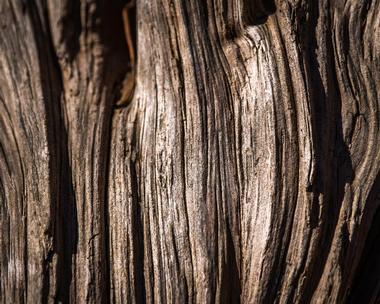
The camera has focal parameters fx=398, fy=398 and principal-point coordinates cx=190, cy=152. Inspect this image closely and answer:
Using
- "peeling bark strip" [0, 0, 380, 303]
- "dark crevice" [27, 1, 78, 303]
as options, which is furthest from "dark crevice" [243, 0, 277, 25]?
"dark crevice" [27, 1, 78, 303]

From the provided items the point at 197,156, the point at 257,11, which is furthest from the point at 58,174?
the point at 257,11

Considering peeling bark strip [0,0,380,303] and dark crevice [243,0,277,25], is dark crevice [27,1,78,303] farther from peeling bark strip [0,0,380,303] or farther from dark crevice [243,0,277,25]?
dark crevice [243,0,277,25]

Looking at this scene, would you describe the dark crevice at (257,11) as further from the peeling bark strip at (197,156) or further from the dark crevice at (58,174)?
the dark crevice at (58,174)

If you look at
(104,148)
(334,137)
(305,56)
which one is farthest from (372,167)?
(104,148)

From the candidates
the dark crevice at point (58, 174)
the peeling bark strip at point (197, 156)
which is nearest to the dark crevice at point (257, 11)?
the peeling bark strip at point (197, 156)

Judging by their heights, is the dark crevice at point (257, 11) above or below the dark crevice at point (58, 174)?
above

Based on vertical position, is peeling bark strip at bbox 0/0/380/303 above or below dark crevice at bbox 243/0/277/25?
below

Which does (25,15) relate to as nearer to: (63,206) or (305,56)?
(63,206)

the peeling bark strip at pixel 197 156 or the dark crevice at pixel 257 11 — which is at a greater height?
the dark crevice at pixel 257 11
